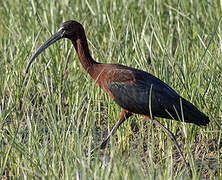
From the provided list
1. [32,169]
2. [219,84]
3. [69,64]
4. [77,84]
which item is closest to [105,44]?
[69,64]

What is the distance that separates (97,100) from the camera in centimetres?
457

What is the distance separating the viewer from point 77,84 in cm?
498

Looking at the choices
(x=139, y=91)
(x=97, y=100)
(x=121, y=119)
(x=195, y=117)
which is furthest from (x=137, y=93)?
(x=195, y=117)

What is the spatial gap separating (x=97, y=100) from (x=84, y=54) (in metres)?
0.40

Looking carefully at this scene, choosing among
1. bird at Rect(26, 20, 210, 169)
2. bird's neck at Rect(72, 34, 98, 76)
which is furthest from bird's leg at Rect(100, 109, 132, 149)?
bird's neck at Rect(72, 34, 98, 76)

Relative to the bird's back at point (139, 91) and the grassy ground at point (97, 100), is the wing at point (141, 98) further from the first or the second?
the grassy ground at point (97, 100)

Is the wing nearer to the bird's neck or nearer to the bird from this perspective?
the bird

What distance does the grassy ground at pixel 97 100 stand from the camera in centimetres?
348

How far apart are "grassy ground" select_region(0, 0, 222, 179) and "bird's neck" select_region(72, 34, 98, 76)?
225mm

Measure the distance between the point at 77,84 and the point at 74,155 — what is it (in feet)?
5.41

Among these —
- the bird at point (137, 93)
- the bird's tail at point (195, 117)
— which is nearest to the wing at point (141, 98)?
the bird at point (137, 93)

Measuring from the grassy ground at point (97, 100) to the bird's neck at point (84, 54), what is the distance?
0.22 m

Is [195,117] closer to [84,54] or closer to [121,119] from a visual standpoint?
[121,119]

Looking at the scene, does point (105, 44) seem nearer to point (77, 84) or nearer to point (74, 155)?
point (77, 84)
